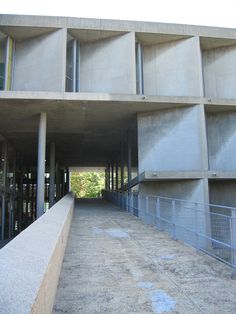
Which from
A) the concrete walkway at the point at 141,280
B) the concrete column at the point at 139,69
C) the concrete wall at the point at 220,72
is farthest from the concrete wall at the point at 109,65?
the concrete walkway at the point at 141,280

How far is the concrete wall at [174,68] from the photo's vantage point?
17219mm

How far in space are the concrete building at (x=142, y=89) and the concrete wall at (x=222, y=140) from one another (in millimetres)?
52

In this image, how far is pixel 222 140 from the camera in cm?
1833

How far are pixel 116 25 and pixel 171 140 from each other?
6523mm

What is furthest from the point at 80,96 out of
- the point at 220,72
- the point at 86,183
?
the point at 86,183

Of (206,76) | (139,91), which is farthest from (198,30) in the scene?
(139,91)

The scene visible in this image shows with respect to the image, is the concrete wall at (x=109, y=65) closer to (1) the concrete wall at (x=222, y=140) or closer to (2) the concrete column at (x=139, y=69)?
(2) the concrete column at (x=139, y=69)

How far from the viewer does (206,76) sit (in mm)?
19109

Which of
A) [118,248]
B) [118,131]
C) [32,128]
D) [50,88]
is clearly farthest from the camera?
[118,131]

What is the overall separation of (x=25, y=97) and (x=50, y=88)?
1.86 m

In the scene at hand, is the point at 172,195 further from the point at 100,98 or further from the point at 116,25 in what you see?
the point at 116,25

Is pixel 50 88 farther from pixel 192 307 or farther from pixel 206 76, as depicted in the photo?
pixel 192 307

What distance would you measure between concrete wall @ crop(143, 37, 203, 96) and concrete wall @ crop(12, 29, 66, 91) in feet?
16.0

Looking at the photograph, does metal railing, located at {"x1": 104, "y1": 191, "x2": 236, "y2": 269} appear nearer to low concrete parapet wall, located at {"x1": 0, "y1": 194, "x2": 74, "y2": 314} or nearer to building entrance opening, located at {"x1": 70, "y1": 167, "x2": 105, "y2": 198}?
low concrete parapet wall, located at {"x1": 0, "y1": 194, "x2": 74, "y2": 314}
